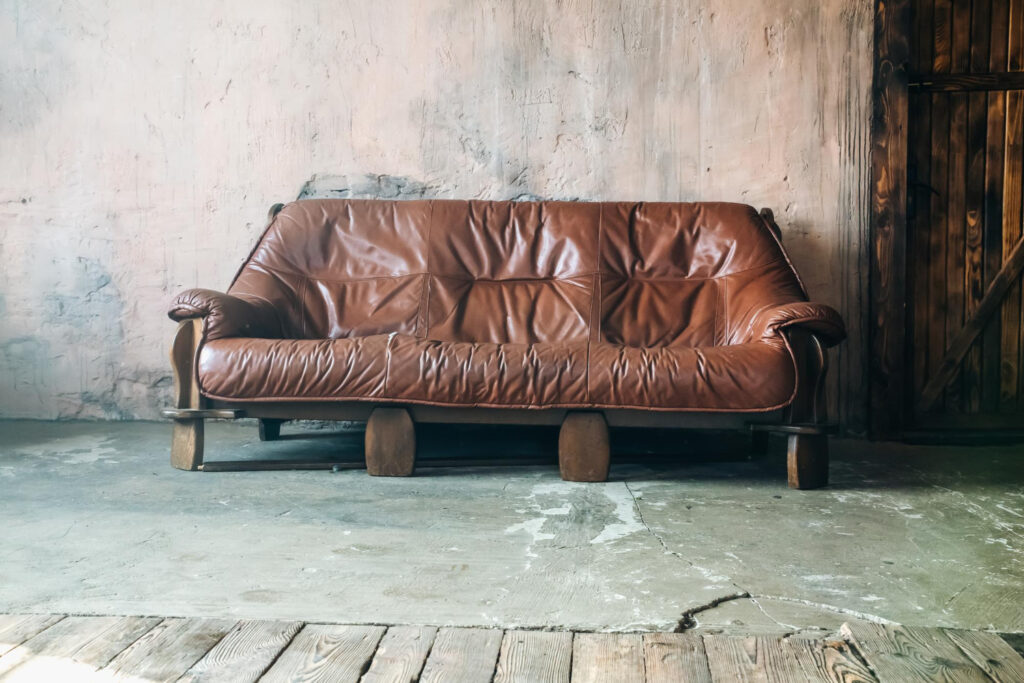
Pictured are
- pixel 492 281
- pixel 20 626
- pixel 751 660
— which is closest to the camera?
pixel 751 660

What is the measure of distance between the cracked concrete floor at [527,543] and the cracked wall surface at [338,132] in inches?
37.4

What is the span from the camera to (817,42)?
3.65 m

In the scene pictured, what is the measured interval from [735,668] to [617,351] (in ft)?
4.83

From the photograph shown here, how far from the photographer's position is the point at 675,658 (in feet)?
4.27

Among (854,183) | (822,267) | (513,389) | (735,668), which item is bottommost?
(735,668)

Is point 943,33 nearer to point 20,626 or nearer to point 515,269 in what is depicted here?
point 515,269

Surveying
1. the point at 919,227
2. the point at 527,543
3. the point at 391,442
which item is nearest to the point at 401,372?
the point at 391,442

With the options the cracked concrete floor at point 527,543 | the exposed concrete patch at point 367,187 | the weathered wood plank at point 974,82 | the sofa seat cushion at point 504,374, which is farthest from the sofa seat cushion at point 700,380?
the weathered wood plank at point 974,82

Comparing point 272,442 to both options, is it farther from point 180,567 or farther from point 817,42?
point 817,42

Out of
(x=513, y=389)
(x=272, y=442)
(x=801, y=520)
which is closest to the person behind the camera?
(x=801, y=520)

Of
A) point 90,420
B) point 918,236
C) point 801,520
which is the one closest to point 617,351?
point 801,520

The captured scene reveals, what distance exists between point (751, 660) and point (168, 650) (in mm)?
959

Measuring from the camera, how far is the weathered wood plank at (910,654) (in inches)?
49.3

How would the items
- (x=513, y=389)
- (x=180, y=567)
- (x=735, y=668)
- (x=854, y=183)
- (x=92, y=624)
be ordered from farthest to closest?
(x=854, y=183), (x=513, y=389), (x=180, y=567), (x=92, y=624), (x=735, y=668)
